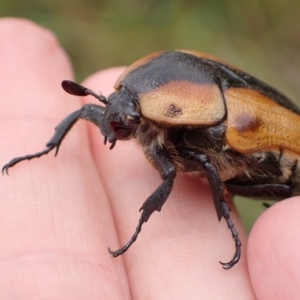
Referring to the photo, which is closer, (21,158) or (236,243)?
(236,243)

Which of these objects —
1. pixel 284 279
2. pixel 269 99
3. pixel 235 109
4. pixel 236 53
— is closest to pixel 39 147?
pixel 235 109

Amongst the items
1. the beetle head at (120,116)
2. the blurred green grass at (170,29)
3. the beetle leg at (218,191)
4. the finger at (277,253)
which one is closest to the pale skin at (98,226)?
the finger at (277,253)

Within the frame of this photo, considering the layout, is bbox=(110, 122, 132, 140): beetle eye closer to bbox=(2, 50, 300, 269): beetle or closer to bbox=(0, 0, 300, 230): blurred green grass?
bbox=(2, 50, 300, 269): beetle

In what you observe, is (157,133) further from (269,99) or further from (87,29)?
(87,29)

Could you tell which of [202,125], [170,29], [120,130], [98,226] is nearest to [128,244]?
[98,226]

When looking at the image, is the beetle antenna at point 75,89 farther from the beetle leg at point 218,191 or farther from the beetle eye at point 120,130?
the beetle leg at point 218,191

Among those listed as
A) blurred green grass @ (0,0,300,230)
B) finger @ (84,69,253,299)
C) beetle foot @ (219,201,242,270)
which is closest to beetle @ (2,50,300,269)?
beetle foot @ (219,201,242,270)

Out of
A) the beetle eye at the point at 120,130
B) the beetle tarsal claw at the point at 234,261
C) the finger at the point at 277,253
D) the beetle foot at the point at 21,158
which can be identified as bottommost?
the beetle foot at the point at 21,158

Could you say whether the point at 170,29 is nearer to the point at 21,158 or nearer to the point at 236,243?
the point at 21,158
